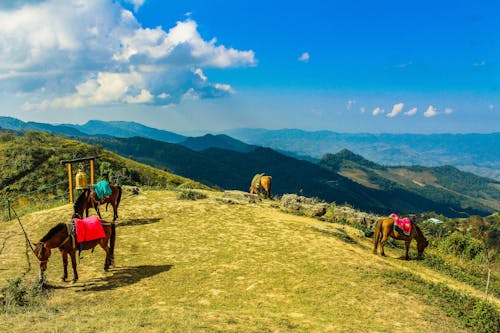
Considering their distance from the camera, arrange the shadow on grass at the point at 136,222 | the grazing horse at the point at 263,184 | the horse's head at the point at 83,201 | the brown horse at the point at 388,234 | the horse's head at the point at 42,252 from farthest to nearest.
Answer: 1. the grazing horse at the point at 263,184
2. the shadow on grass at the point at 136,222
3. the horse's head at the point at 83,201
4. the brown horse at the point at 388,234
5. the horse's head at the point at 42,252

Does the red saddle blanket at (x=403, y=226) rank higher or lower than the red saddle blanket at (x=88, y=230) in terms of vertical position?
lower

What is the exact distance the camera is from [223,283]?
13.4 metres

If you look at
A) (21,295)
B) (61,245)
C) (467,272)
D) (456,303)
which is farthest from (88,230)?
(467,272)

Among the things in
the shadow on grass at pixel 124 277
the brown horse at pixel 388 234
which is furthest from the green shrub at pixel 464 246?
the shadow on grass at pixel 124 277

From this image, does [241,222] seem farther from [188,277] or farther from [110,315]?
[110,315]

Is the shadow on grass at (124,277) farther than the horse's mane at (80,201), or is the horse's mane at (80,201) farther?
the horse's mane at (80,201)

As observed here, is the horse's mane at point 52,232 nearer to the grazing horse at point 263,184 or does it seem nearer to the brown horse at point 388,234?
the brown horse at point 388,234

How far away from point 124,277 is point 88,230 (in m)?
2.53

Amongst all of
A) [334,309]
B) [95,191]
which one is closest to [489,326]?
[334,309]

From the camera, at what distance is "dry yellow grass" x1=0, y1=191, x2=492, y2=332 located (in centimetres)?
985

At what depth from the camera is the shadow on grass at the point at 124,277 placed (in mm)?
13128

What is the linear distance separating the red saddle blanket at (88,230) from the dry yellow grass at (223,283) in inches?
70.0

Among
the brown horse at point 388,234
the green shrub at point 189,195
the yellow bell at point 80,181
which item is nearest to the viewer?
the brown horse at point 388,234

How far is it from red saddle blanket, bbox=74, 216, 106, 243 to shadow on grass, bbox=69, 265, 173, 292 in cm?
179
